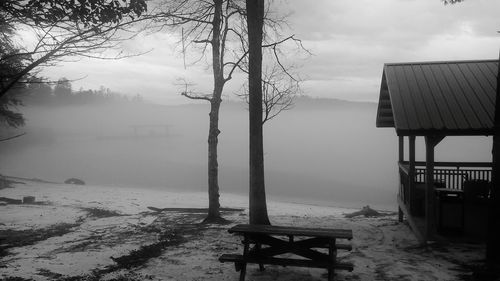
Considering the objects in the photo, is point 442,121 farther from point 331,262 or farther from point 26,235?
point 26,235

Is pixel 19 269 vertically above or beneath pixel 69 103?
beneath

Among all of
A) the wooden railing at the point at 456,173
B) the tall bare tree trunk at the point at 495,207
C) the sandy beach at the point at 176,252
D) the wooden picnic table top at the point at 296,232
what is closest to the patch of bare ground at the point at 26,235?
the sandy beach at the point at 176,252

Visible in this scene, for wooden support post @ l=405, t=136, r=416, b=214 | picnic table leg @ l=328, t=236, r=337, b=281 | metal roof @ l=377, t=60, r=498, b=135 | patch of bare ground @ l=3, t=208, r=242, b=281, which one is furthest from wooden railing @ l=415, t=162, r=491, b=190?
patch of bare ground @ l=3, t=208, r=242, b=281

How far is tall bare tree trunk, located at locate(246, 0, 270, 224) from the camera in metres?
10.4

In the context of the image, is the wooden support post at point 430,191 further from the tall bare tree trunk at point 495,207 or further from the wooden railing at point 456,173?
the tall bare tree trunk at point 495,207

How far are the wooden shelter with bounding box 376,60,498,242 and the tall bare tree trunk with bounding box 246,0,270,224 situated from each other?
126 inches

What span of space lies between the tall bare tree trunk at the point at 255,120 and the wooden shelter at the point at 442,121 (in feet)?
10.5

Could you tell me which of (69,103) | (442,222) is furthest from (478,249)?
(69,103)

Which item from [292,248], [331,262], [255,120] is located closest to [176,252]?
[292,248]

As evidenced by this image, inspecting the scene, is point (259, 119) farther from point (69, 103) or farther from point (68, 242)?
point (69, 103)

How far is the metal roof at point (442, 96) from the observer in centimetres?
861

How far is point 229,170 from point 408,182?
190ft

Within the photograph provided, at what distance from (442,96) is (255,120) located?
4.43 meters

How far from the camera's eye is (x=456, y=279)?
22.7 feet
